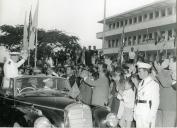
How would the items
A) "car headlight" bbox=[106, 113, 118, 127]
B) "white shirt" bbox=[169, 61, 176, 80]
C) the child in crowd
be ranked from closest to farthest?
1. "car headlight" bbox=[106, 113, 118, 127]
2. "white shirt" bbox=[169, 61, 176, 80]
3. the child in crowd

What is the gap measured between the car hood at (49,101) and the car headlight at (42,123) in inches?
17.5

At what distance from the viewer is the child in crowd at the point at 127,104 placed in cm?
651

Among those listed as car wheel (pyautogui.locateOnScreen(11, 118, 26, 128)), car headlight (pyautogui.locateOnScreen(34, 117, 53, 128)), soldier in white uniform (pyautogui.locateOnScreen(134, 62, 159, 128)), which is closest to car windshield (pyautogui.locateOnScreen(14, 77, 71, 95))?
car wheel (pyautogui.locateOnScreen(11, 118, 26, 128))

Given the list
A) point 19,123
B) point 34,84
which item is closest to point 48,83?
point 34,84

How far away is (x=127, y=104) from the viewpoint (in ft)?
21.5

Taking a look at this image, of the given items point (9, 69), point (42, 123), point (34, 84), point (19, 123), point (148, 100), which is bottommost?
point (19, 123)

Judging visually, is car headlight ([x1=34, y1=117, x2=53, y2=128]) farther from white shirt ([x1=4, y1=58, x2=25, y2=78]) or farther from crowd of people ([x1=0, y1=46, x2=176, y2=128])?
white shirt ([x1=4, y1=58, x2=25, y2=78])

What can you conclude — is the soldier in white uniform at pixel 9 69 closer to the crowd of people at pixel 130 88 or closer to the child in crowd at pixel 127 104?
the crowd of people at pixel 130 88

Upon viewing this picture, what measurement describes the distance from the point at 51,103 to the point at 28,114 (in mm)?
438

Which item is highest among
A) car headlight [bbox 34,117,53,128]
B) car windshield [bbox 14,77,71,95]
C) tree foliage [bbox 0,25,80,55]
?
tree foliage [bbox 0,25,80,55]

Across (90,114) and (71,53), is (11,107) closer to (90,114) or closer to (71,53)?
(90,114)

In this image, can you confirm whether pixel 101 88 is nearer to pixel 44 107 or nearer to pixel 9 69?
pixel 44 107

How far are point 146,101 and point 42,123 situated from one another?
176cm

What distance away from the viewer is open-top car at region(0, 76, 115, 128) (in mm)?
5242
